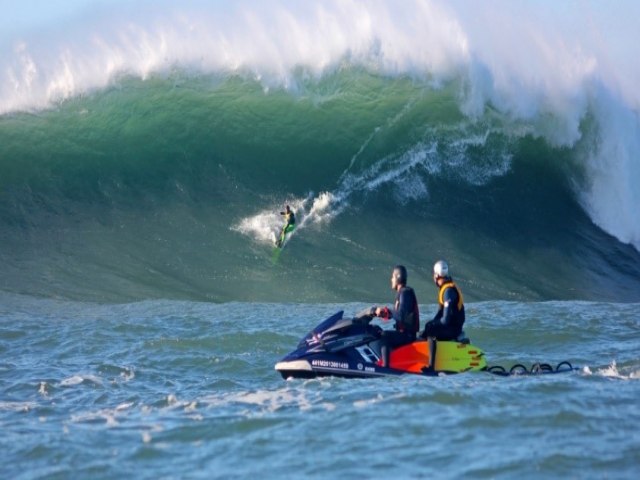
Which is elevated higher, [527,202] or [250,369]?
[527,202]

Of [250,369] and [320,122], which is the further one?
[320,122]

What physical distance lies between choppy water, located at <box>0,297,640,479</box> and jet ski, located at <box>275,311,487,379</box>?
277 millimetres

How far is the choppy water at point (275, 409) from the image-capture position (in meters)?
7.21

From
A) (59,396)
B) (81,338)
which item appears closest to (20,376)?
(59,396)

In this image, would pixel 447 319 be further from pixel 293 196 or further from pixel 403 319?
pixel 293 196

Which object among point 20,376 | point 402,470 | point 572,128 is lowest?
point 402,470

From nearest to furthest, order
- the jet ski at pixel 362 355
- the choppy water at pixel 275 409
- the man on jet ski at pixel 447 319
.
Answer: the choppy water at pixel 275 409
the jet ski at pixel 362 355
the man on jet ski at pixel 447 319

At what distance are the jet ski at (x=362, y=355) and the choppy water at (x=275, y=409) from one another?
0.28 metres

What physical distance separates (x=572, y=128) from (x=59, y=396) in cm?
1670

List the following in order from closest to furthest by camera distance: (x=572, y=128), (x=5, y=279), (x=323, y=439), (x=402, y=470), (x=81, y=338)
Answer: (x=402, y=470)
(x=323, y=439)
(x=81, y=338)
(x=5, y=279)
(x=572, y=128)

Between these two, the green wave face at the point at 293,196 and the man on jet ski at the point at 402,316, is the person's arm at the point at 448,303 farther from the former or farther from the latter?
the green wave face at the point at 293,196

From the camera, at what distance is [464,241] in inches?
757

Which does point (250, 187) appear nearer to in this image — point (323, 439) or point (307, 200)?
point (307, 200)

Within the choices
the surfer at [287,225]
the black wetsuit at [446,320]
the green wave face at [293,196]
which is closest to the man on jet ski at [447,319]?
the black wetsuit at [446,320]
